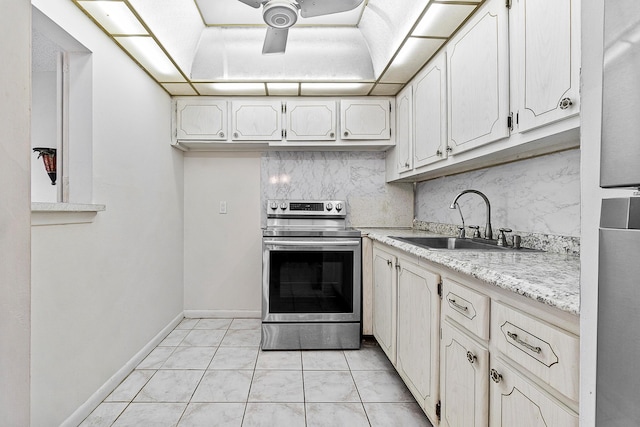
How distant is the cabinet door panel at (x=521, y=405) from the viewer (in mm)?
819

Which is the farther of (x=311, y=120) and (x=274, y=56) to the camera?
(x=311, y=120)

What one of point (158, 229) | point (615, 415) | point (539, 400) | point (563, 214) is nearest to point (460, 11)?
point (563, 214)

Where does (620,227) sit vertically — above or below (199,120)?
below

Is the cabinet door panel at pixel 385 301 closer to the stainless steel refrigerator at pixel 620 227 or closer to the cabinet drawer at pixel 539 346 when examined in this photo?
the cabinet drawer at pixel 539 346

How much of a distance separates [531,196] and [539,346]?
3.67 feet

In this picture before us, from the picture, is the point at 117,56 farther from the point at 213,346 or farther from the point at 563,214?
the point at 563,214

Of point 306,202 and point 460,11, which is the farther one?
point 306,202

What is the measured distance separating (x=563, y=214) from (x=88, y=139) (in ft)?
7.98

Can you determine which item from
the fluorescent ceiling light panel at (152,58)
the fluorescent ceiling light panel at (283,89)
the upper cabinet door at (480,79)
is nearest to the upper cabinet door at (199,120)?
the fluorescent ceiling light panel at (152,58)

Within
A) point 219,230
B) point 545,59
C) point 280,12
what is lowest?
point 219,230

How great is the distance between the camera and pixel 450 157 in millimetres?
2010

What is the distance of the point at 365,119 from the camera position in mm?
3031

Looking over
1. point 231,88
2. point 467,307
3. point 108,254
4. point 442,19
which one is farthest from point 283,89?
point 467,307

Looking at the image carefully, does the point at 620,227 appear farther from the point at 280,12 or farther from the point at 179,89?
the point at 179,89
